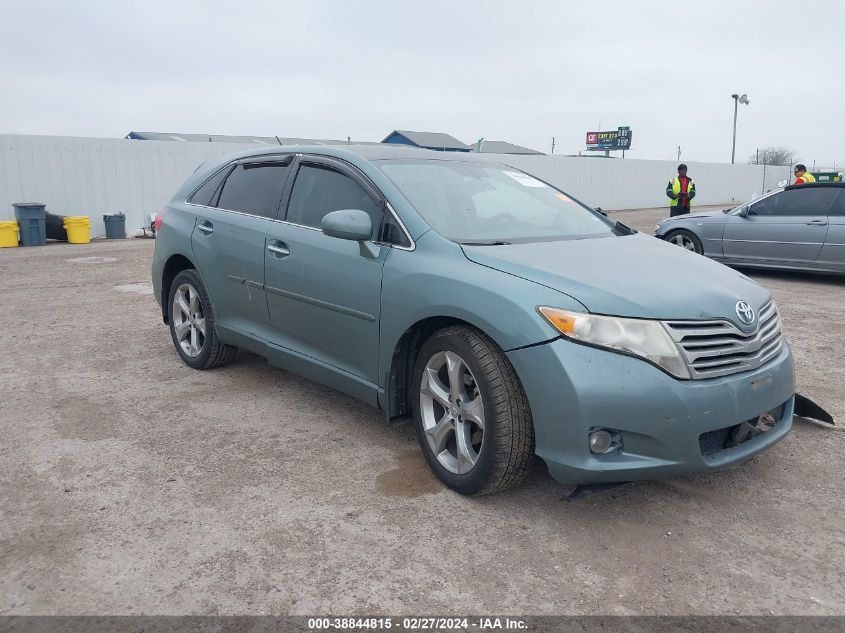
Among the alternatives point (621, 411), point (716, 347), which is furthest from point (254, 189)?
point (716, 347)

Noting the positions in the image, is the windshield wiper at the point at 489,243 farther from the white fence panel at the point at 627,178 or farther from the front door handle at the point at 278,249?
the white fence panel at the point at 627,178

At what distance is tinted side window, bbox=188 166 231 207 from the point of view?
5.08 metres

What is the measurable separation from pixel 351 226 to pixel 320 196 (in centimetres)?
73

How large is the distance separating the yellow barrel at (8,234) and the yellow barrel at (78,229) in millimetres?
1041

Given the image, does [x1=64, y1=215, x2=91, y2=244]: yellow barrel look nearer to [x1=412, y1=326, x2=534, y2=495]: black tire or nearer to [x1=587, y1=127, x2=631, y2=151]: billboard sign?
[x1=412, y1=326, x2=534, y2=495]: black tire

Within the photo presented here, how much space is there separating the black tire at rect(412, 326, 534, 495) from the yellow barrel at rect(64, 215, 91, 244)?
1441 cm

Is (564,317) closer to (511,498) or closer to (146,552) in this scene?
(511,498)

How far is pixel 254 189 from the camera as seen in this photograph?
4684 millimetres

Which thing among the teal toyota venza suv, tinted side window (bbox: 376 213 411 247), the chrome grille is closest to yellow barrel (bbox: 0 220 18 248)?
the teal toyota venza suv

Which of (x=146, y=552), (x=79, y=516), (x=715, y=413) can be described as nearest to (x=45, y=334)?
(x=79, y=516)

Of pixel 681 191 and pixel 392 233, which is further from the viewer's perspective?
pixel 681 191

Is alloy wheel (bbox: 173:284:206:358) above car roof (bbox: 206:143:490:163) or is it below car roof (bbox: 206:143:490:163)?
below

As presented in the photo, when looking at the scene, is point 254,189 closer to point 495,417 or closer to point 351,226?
point 351,226

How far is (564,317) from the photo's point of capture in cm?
282
